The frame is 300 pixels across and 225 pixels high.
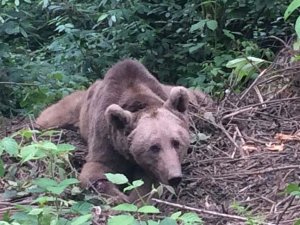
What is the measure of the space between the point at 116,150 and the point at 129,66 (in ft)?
2.28

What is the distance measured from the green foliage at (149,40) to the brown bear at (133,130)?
205 cm

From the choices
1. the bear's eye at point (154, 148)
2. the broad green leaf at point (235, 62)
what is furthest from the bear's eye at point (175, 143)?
the broad green leaf at point (235, 62)

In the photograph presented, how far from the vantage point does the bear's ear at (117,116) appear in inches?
240

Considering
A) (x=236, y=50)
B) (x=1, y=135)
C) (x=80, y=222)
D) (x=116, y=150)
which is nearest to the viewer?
(x=80, y=222)

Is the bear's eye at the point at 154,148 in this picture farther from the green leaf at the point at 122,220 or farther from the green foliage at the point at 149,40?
the green foliage at the point at 149,40

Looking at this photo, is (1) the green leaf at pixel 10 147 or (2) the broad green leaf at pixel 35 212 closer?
(2) the broad green leaf at pixel 35 212

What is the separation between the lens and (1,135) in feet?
23.6

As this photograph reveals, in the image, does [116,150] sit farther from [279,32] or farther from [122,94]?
[279,32]

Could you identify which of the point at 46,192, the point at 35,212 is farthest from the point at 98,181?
the point at 35,212

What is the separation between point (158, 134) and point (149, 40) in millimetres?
3761

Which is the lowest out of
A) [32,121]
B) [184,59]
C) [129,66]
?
[184,59]

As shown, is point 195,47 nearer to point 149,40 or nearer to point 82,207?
point 149,40

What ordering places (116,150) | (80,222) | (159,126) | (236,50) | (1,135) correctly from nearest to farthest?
(80,222) < (159,126) < (116,150) < (1,135) < (236,50)

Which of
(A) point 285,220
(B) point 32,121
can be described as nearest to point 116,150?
(B) point 32,121
